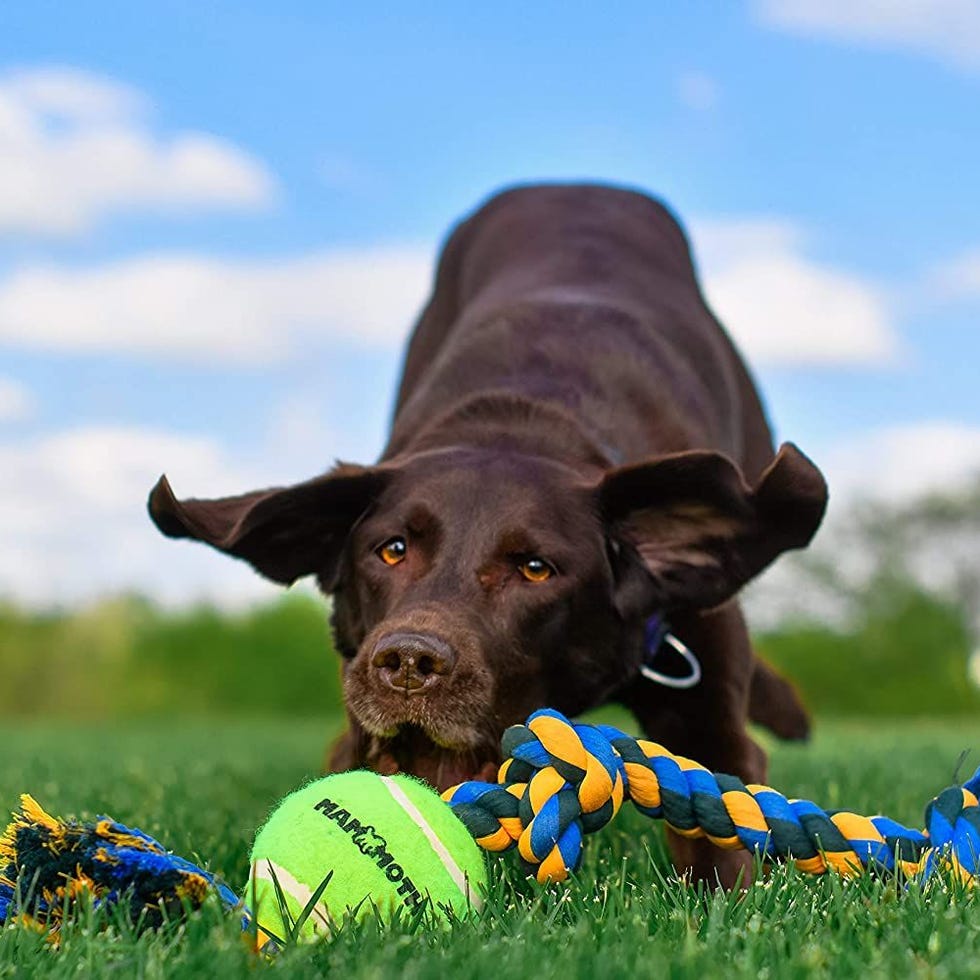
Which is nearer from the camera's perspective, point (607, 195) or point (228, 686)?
point (607, 195)

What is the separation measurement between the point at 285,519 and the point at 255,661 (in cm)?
1452

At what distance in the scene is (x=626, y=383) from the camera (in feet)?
13.5

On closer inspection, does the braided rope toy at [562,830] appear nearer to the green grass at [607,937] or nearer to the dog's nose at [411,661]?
the green grass at [607,937]

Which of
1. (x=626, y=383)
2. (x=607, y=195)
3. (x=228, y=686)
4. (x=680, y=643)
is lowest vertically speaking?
(x=228, y=686)

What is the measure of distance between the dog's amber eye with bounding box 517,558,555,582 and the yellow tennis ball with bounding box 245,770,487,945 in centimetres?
95

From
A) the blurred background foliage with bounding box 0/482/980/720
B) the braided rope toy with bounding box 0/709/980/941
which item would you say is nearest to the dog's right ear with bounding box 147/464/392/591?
the braided rope toy with bounding box 0/709/980/941

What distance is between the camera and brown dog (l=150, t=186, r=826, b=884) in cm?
288

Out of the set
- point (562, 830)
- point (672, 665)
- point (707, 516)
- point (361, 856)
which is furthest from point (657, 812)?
point (672, 665)

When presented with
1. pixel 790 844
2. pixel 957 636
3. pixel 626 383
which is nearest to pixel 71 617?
pixel 957 636

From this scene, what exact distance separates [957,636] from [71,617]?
497 inches

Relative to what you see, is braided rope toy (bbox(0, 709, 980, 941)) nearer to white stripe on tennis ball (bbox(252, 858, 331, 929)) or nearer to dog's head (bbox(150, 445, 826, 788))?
white stripe on tennis ball (bbox(252, 858, 331, 929))

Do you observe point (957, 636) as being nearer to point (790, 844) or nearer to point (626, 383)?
point (626, 383)

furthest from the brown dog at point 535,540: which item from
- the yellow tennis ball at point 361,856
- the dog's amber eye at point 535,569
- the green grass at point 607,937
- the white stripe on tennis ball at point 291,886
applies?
the white stripe on tennis ball at point 291,886

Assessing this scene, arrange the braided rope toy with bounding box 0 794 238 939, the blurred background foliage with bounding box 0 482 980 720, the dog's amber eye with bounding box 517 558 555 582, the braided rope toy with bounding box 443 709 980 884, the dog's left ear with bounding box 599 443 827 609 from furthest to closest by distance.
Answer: the blurred background foliage with bounding box 0 482 980 720 → the dog's left ear with bounding box 599 443 827 609 → the dog's amber eye with bounding box 517 558 555 582 → the braided rope toy with bounding box 443 709 980 884 → the braided rope toy with bounding box 0 794 238 939
